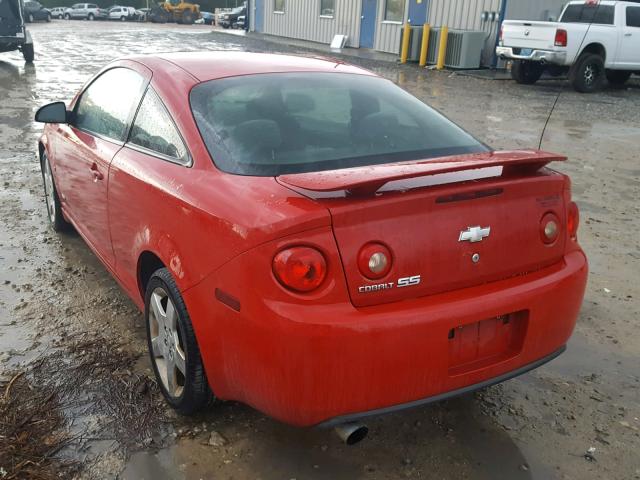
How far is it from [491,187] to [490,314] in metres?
0.47

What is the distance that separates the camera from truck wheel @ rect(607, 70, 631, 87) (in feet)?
56.1

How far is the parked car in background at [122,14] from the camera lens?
5412 centimetres

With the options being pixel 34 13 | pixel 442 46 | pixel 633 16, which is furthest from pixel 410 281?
pixel 34 13

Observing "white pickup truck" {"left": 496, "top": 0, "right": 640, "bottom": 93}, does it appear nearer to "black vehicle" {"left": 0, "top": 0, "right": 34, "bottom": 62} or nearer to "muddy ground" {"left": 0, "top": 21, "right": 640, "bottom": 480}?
"muddy ground" {"left": 0, "top": 21, "right": 640, "bottom": 480}

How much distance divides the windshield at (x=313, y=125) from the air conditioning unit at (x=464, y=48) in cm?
1585

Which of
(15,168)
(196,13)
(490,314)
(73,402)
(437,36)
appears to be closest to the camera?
(490,314)

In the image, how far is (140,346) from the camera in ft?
11.2

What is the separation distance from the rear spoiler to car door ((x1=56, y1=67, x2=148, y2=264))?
1400 millimetres

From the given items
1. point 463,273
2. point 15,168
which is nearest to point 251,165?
point 463,273

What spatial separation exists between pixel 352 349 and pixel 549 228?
1.03 m

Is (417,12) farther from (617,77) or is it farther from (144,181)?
(144,181)

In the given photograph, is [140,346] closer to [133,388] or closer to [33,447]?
[133,388]

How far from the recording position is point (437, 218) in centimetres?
226

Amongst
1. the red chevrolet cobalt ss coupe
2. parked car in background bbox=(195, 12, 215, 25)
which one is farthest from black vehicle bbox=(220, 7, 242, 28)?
the red chevrolet cobalt ss coupe
